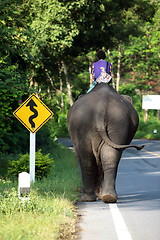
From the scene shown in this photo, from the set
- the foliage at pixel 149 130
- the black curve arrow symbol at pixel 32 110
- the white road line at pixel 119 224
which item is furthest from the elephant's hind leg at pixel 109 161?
the foliage at pixel 149 130

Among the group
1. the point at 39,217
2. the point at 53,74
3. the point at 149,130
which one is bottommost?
the point at 149,130

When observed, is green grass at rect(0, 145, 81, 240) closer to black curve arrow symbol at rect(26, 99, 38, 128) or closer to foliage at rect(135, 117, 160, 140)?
black curve arrow symbol at rect(26, 99, 38, 128)

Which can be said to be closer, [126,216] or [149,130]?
[126,216]

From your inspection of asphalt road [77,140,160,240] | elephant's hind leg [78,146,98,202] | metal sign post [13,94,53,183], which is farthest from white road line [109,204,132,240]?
metal sign post [13,94,53,183]

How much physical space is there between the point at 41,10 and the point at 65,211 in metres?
26.4

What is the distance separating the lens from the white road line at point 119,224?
28.8 feet

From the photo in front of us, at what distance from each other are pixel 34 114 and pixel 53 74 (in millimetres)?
24250

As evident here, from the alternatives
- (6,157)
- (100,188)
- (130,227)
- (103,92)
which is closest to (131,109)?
(103,92)

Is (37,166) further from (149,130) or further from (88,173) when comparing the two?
(149,130)

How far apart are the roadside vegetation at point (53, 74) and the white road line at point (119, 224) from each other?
66cm

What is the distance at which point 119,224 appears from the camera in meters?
9.89

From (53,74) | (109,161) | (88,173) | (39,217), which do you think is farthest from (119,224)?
(53,74)

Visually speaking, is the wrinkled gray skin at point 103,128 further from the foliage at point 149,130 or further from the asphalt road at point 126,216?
the foliage at point 149,130

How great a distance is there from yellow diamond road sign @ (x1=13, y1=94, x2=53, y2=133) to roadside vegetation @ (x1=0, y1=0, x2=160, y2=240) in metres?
1.35
